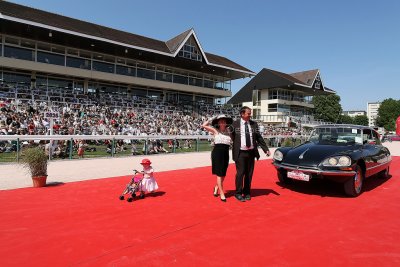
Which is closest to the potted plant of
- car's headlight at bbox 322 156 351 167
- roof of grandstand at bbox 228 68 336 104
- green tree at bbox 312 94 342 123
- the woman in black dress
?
the woman in black dress

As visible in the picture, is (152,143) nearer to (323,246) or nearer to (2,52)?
(323,246)

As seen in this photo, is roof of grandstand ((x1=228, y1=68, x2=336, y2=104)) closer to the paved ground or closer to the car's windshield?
the paved ground

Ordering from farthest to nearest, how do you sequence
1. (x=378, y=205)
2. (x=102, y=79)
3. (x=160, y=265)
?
(x=102, y=79) → (x=378, y=205) → (x=160, y=265)

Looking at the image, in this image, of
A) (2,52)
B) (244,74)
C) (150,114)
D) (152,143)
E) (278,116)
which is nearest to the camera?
(152,143)

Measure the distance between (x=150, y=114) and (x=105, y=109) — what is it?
4.41m

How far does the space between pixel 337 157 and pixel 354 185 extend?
30.2 inches

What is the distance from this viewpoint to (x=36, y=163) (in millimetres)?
7344

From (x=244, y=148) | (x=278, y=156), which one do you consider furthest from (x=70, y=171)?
(x=278, y=156)

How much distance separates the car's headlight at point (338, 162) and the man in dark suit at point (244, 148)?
4.61 ft

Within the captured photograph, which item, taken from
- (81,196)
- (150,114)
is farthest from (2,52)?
(81,196)

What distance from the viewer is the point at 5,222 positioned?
478 centimetres

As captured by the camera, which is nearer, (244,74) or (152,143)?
(152,143)

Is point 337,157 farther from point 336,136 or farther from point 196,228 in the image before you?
point 196,228

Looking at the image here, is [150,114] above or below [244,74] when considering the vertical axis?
below
